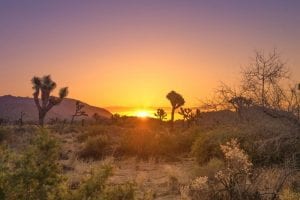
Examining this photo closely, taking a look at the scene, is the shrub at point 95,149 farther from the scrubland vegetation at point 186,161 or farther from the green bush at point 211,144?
the green bush at point 211,144

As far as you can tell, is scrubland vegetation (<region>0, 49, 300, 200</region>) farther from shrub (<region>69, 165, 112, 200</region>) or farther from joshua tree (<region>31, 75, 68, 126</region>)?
joshua tree (<region>31, 75, 68, 126</region>)

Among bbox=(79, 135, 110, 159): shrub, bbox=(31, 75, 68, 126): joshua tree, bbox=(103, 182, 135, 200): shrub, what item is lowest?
bbox=(103, 182, 135, 200): shrub

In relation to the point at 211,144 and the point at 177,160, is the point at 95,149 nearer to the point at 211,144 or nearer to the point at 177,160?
the point at 177,160

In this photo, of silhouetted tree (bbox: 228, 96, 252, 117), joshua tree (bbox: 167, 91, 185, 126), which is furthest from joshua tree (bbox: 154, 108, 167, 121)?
silhouetted tree (bbox: 228, 96, 252, 117)

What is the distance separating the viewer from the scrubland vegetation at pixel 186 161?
20.0 feet

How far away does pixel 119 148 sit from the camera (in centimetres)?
2517

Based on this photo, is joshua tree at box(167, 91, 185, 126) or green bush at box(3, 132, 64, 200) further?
joshua tree at box(167, 91, 185, 126)

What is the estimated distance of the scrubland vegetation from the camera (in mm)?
6105

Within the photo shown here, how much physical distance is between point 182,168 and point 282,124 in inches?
280

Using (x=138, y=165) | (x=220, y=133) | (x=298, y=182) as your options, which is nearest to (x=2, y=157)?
(x=298, y=182)

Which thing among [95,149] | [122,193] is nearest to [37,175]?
[122,193]

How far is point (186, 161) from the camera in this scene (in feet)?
72.2

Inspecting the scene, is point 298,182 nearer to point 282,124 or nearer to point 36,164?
point 282,124

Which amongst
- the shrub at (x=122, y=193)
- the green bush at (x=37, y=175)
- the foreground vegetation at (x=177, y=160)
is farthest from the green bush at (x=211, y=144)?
the green bush at (x=37, y=175)
